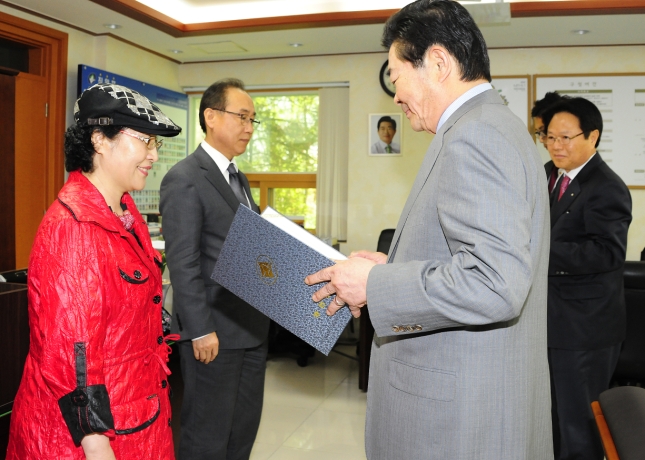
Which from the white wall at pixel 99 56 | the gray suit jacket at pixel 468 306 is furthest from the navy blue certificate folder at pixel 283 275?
the white wall at pixel 99 56

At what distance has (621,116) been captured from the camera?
484 centimetres

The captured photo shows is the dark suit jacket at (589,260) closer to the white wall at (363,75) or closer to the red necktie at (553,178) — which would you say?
the red necktie at (553,178)

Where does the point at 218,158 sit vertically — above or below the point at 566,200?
above

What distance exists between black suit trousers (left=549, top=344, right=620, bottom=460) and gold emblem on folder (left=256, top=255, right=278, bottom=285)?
1.59 meters

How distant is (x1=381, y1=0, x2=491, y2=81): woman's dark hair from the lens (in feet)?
3.84

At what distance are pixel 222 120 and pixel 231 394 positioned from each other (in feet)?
3.51

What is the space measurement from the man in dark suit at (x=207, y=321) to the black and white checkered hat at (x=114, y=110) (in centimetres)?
70

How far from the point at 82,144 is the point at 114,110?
0.37 ft

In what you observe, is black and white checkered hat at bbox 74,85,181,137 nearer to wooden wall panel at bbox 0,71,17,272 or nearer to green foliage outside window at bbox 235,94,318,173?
wooden wall panel at bbox 0,71,17,272

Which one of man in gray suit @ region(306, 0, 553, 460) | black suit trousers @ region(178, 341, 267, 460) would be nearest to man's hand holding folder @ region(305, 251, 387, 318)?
man in gray suit @ region(306, 0, 553, 460)

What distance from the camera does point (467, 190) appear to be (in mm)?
1021

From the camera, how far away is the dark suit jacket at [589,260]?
2.26 meters

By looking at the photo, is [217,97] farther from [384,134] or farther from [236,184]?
[384,134]

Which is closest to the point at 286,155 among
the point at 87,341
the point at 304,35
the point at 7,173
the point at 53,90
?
the point at 304,35
